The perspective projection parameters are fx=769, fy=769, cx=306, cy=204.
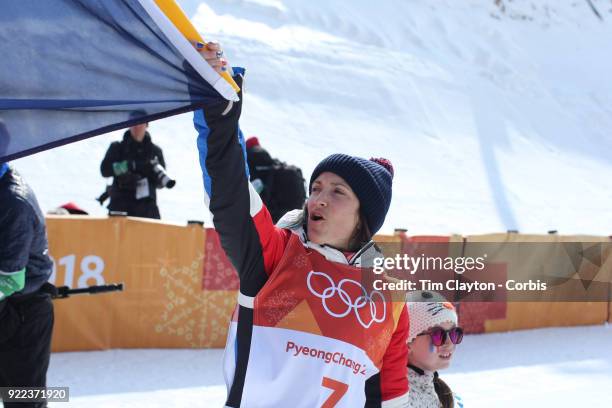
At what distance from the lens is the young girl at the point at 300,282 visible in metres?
1.97

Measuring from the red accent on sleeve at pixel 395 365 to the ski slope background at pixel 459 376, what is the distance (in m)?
2.99

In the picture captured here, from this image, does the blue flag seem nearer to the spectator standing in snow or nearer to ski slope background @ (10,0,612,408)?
the spectator standing in snow

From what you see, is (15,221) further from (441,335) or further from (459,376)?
(459,376)

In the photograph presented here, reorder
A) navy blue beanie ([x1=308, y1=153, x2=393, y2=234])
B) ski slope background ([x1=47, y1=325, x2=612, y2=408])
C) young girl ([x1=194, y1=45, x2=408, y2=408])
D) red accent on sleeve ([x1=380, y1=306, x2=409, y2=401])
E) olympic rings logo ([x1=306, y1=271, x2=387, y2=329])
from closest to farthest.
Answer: young girl ([x1=194, y1=45, x2=408, y2=408]) → olympic rings logo ([x1=306, y1=271, x2=387, y2=329]) → navy blue beanie ([x1=308, y1=153, x2=393, y2=234]) → red accent on sleeve ([x1=380, y1=306, x2=409, y2=401]) → ski slope background ([x1=47, y1=325, x2=612, y2=408])

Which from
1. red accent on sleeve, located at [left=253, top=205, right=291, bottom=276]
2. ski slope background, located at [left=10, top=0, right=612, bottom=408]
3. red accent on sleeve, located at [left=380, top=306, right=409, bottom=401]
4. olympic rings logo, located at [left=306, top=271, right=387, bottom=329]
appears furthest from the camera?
ski slope background, located at [left=10, top=0, right=612, bottom=408]

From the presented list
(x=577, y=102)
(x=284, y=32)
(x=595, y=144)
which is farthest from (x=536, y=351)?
(x=577, y=102)

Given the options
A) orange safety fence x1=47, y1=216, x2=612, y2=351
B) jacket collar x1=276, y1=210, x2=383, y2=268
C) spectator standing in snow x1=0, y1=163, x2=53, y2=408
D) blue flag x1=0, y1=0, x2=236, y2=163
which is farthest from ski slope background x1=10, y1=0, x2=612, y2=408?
blue flag x1=0, y1=0, x2=236, y2=163

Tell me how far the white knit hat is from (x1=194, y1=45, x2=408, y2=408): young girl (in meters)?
0.77

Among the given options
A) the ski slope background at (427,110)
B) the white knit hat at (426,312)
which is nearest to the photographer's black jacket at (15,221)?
the white knit hat at (426,312)

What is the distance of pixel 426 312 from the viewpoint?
3.21 m

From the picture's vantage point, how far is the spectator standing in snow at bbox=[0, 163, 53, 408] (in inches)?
133

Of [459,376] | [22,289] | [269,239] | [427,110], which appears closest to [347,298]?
[269,239]

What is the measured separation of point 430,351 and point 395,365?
2.10 ft

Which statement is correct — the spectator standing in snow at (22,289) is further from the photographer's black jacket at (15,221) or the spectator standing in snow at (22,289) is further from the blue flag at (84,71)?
the blue flag at (84,71)
